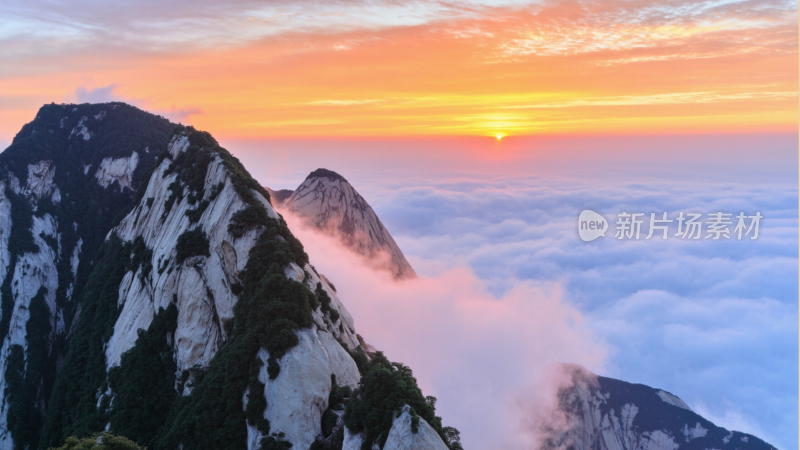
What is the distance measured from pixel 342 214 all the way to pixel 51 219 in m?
56.6

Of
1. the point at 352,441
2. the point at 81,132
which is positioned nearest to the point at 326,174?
the point at 81,132

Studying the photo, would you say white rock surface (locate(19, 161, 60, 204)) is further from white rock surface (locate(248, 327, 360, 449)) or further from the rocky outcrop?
the rocky outcrop

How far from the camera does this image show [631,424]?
91938 mm

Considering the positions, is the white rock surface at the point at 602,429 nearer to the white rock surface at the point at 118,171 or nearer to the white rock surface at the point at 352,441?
the white rock surface at the point at 352,441

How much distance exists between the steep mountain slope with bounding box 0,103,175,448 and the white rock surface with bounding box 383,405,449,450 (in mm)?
57232

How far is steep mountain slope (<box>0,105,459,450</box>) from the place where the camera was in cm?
3128

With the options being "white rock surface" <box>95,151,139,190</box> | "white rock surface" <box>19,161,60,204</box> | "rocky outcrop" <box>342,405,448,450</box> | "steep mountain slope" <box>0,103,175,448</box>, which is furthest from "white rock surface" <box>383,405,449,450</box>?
"white rock surface" <box>19,161,60,204</box>

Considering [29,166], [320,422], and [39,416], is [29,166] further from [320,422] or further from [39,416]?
[320,422]

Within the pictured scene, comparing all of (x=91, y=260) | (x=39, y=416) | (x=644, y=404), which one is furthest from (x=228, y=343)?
(x=644, y=404)

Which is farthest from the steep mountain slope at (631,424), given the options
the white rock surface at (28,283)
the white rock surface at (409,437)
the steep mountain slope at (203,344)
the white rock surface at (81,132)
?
the white rock surface at (81,132)

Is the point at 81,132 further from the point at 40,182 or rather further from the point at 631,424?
the point at 631,424

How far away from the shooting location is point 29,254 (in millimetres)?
70938

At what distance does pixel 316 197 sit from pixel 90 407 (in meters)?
69.0

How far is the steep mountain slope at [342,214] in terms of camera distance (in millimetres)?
106688
